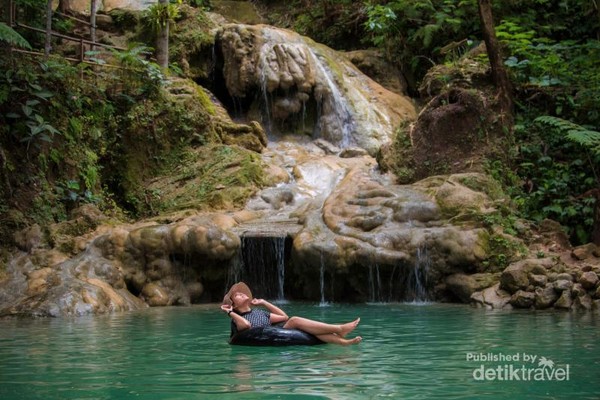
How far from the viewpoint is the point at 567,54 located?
1734 cm

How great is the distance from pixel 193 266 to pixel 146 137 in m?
5.20

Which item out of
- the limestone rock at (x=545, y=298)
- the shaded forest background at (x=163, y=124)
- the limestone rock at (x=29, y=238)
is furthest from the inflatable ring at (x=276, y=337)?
the shaded forest background at (x=163, y=124)

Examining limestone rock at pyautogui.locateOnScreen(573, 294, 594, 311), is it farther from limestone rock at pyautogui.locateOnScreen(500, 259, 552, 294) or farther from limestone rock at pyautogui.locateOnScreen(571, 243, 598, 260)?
limestone rock at pyautogui.locateOnScreen(571, 243, 598, 260)

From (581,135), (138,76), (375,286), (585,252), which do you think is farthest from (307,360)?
(138,76)

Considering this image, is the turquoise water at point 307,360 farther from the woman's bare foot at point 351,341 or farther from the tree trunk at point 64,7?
the tree trunk at point 64,7

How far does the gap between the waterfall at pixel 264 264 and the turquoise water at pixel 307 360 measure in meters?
3.28

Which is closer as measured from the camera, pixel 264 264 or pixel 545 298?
pixel 545 298

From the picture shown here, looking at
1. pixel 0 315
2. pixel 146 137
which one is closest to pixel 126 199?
pixel 146 137

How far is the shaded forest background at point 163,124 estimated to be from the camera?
13781 millimetres

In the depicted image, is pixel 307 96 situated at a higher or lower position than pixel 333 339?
higher

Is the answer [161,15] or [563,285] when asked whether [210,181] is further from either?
[563,285]

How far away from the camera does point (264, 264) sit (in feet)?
44.0

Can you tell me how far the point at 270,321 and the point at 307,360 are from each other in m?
1.36

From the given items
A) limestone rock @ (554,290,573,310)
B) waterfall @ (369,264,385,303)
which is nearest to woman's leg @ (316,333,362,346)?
limestone rock @ (554,290,573,310)
